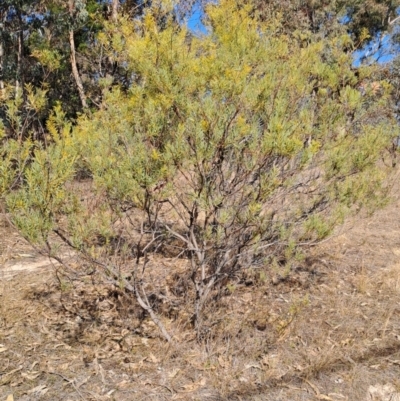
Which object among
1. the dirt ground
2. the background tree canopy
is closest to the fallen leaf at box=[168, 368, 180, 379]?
the dirt ground

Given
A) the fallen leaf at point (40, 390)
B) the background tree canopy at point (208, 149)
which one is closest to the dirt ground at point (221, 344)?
the fallen leaf at point (40, 390)

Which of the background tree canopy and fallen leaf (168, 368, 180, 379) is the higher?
the background tree canopy

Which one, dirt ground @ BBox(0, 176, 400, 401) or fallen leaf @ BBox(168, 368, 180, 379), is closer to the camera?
dirt ground @ BBox(0, 176, 400, 401)

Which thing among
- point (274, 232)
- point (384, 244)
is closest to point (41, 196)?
point (274, 232)

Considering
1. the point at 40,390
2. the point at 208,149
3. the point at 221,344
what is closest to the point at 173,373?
the point at 221,344

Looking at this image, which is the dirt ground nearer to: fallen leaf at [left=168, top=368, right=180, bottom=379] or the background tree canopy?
fallen leaf at [left=168, top=368, right=180, bottom=379]

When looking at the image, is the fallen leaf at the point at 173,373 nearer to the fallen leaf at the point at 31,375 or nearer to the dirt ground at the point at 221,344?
the dirt ground at the point at 221,344

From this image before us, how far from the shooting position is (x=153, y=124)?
2.28m

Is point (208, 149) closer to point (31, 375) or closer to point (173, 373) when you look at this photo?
point (173, 373)

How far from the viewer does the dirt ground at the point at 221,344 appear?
253 cm

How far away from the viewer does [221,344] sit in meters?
2.92

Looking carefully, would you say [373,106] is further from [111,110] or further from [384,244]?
[384,244]

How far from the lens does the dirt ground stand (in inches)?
99.7

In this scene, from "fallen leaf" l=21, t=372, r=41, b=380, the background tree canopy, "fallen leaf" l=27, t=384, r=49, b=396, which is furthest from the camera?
"fallen leaf" l=21, t=372, r=41, b=380
